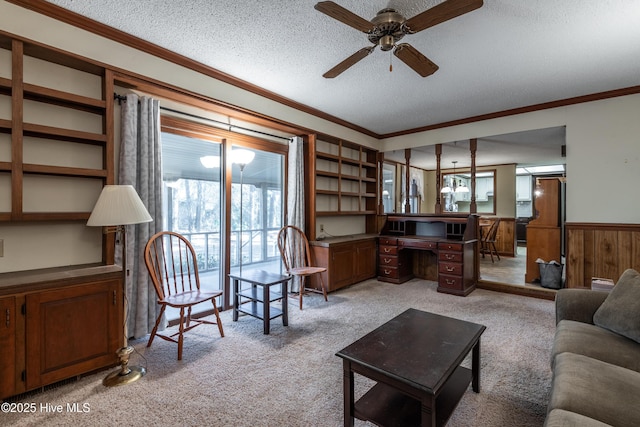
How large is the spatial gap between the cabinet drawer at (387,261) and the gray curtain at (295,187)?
61.0 inches

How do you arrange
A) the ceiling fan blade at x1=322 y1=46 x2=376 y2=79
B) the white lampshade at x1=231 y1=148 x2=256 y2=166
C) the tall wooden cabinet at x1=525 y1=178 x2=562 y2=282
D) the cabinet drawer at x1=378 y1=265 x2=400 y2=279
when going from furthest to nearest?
the cabinet drawer at x1=378 y1=265 x2=400 y2=279, the tall wooden cabinet at x1=525 y1=178 x2=562 y2=282, the white lampshade at x1=231 y1=148 x2=256 y2=166, the ceiling fan blade at x1=322 y1=46 x2=376 y2=79

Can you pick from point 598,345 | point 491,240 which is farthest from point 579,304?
point 491,240

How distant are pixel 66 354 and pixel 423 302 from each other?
360cm

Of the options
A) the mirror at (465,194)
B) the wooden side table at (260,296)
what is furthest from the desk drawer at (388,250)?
the mirror at (465,194)

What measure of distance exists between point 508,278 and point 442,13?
182 inches

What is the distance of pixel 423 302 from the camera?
3.89 m

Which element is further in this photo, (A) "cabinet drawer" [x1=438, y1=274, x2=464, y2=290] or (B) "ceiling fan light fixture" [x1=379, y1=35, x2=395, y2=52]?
(A) "cabinet drawer" [x1=438, y1=274, x2=464, y2=290]

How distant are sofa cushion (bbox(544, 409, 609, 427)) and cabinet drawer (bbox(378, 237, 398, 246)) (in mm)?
3720

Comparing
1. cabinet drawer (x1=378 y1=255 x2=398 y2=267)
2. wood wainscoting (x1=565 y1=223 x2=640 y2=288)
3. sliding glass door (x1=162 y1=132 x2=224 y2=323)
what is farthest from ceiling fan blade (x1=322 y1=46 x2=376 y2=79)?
wood wainscoting (x1=565 y1=223 x2=640 y2=288)

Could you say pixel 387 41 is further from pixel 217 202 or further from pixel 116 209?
pixel 217 202

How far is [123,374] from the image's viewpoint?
6.97 ft

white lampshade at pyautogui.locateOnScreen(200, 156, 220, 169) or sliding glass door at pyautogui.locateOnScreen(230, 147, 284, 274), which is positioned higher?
white lampshade at pyautogui.locateOnScreen(200, 156, 220, 169)

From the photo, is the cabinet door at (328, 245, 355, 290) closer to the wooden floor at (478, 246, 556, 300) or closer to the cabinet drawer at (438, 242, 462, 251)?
the cabinet drawer at (438, 242, 462, 251)

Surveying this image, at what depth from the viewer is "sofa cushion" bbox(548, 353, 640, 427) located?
3.78 feet
